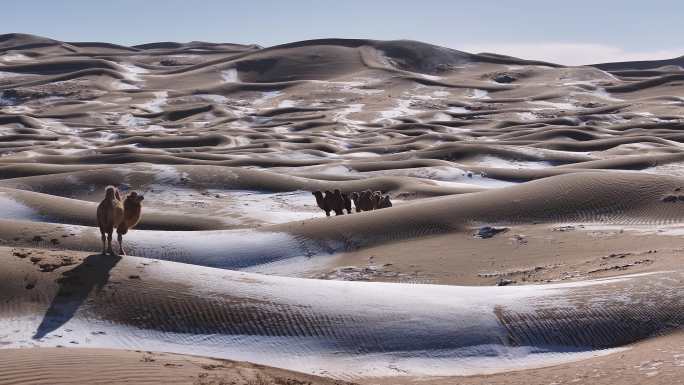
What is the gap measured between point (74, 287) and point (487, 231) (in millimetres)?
9357

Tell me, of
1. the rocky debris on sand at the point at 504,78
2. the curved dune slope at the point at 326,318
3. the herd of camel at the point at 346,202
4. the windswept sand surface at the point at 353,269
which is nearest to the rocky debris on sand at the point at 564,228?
the windswept sand surface at the point at 353,269

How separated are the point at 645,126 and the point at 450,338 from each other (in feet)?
154

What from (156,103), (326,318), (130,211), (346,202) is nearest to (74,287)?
(130,211)

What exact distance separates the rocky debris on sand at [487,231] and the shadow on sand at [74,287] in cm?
814

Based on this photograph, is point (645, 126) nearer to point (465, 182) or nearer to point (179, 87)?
point (465, 182)

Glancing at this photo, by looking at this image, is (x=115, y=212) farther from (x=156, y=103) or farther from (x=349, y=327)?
(x=156, y=103)

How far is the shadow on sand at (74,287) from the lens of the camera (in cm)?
839

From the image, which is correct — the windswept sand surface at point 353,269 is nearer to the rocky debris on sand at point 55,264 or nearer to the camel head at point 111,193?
the rocky debris on sand at point 55,264

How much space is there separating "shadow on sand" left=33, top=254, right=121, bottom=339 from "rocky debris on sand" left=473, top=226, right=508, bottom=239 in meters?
8.14

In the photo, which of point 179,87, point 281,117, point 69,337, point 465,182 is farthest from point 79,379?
point 179,87

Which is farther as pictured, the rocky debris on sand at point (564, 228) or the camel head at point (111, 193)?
the rocky debris on sand at point (564, 228)

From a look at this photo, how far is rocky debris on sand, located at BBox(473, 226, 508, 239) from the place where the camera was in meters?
15.9

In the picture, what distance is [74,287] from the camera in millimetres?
9070

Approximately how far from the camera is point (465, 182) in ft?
96.1
